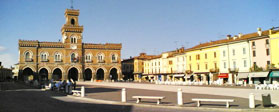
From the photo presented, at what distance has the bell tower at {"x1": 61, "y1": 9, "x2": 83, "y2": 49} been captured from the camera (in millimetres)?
74069

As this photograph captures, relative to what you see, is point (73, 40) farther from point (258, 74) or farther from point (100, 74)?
point (258, 74)

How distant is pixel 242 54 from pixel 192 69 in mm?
14402

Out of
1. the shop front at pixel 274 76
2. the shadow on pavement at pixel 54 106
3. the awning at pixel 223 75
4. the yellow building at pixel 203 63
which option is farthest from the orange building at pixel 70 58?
the shadow on pavement at pixel 54 106

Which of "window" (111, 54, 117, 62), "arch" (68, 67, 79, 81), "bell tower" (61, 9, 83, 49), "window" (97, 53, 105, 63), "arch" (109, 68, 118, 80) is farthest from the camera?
"arch" (109, 68, 118, 80)

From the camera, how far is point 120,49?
80812mm

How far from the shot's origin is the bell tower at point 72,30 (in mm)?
74069

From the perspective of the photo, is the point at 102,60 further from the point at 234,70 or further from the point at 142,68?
the point at 234,70

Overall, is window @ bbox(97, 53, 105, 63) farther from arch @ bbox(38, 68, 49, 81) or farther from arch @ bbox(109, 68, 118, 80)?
arch @ bbox(38, 68, 49, 81)

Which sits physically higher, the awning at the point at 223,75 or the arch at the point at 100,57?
the arch at the point at 100,57

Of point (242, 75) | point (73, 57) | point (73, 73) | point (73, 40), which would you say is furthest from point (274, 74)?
point (73, 73)

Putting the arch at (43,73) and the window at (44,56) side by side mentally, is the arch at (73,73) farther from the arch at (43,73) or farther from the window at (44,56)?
the window at (44,56)

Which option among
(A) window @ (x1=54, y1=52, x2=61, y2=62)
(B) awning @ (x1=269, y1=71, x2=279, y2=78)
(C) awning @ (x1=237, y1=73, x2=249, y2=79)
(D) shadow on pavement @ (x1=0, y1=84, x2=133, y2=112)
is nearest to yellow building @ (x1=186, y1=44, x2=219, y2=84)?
(C) awning @ (x1=237, y1=73, x2=249, y2=79)

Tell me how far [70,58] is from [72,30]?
7991mm

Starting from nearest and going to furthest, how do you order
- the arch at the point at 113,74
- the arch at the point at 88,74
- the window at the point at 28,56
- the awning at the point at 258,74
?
1. the awning at the point at 258,74
2. the window at the point at 28,56
3. the arch at the point at 88,74
4. the arch at the point at 113,74
